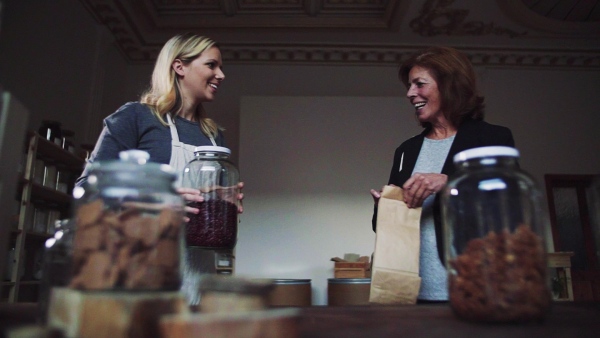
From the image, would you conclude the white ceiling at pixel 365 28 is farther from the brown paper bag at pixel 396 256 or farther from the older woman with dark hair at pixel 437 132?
the brown paper bag at pixel 396 256

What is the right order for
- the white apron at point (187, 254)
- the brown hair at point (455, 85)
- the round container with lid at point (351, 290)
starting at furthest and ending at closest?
the round container with lid at point (351, 290) → the brown hair at point (455, 85) → the white apron at point (187, 254)

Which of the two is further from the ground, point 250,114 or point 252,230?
point 250,114

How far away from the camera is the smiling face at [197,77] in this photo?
139cm

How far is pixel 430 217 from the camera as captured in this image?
1239 millimetres

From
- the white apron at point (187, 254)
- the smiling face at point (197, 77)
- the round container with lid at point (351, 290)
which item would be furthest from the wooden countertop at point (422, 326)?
the round container with lid at point (351, 290)

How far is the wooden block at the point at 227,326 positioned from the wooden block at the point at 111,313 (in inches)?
1.6

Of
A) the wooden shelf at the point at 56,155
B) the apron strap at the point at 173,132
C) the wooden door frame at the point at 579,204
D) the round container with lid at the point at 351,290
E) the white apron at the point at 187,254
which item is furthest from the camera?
the wooden door frame at the point at 579,204

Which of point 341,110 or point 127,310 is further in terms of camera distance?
point 341,110

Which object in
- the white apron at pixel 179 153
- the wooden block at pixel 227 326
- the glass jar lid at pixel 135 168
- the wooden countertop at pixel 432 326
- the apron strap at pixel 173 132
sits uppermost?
the apron strap at pixel 173 132

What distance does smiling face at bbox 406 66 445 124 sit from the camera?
4.66ft

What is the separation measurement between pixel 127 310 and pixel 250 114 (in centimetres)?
370

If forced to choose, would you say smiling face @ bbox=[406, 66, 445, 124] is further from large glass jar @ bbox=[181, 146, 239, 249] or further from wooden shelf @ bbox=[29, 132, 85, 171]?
wooden shelf @ bbox=[29, 132, 85, 171]

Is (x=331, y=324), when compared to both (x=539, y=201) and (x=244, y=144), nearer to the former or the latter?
(x=539, y=201)

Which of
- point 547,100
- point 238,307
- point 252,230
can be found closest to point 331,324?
point 238,307
